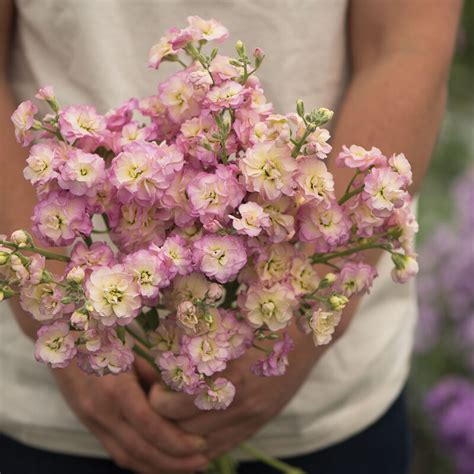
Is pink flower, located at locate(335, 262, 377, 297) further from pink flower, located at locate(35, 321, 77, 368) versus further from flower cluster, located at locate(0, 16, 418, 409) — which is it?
pink flower, located at locate(35, 321, 77, 368)

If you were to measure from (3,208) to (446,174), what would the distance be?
239 cm

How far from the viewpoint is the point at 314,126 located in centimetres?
69

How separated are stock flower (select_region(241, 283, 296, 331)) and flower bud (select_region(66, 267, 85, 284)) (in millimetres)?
129

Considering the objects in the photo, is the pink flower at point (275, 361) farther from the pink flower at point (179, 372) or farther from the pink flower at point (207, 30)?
the pink flower at point (207, 30)

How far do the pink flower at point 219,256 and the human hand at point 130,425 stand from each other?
28cm

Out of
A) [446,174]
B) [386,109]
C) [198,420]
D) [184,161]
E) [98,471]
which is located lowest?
[446,174]

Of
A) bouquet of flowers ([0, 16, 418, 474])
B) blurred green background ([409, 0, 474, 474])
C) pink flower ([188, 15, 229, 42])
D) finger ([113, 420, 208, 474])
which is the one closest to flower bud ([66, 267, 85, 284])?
bouquet of flowers ([0, 16, 418, 474])

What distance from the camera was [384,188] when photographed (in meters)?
0.73

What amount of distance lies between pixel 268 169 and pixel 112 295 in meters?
0.14

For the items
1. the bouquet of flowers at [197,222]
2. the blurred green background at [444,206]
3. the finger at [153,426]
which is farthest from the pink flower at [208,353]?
the blurred green background at [444,206]

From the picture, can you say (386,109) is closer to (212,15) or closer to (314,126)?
(212,15)

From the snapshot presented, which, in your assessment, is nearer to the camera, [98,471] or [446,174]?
[98,471]

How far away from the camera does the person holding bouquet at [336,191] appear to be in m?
0.96

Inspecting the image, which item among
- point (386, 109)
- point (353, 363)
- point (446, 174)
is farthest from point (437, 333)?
point (386, 109)
